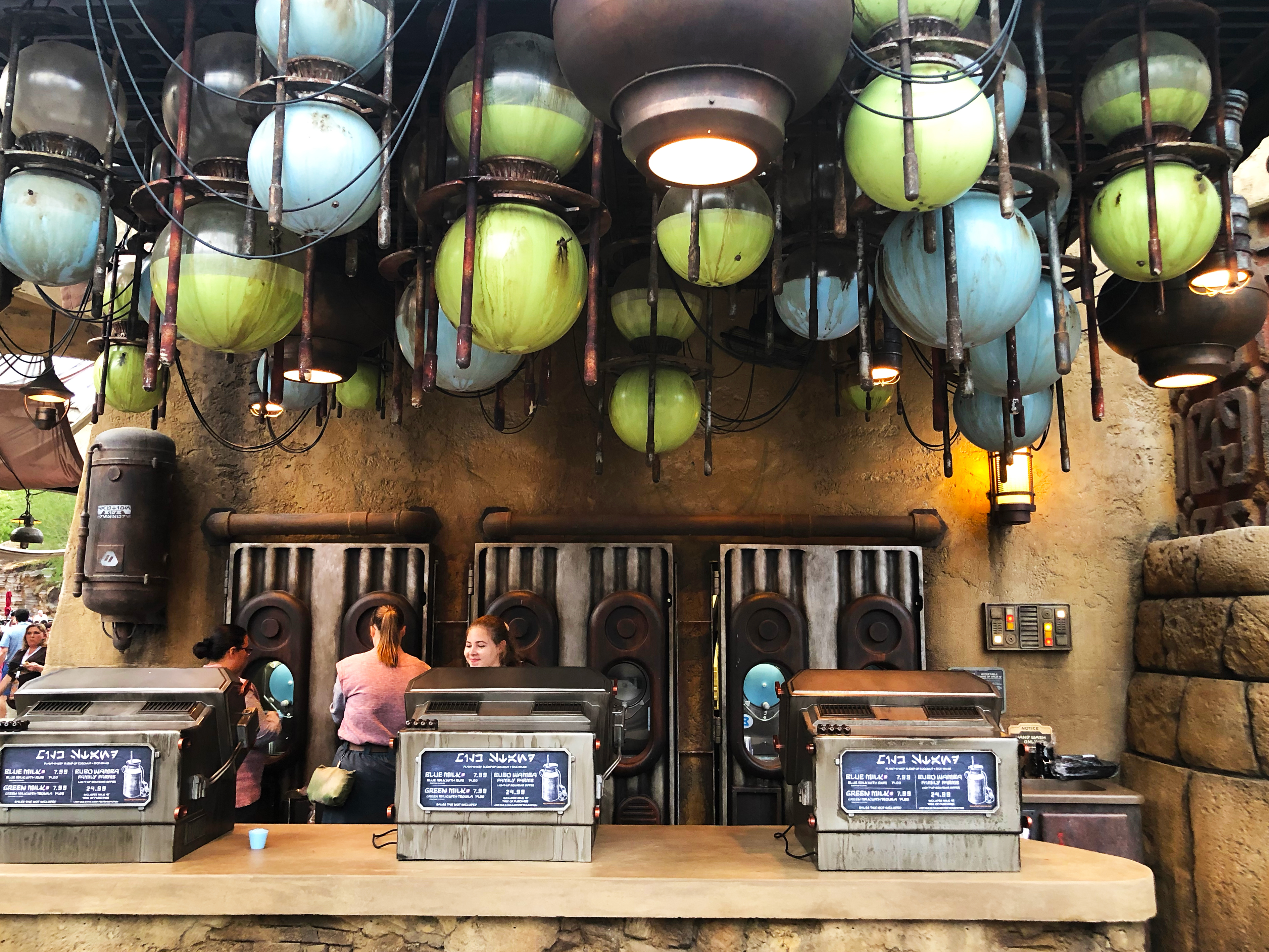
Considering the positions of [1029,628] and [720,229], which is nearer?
[720,229]

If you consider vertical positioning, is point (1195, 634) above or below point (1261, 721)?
above

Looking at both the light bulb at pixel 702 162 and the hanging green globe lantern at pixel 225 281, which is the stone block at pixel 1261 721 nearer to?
the light bulb at pixel 702 162

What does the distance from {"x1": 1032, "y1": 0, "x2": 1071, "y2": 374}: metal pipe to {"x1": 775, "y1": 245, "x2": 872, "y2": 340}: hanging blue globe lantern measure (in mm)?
590

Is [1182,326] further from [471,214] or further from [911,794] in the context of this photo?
[471,214]

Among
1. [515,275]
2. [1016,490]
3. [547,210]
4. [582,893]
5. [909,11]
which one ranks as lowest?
[582,893]

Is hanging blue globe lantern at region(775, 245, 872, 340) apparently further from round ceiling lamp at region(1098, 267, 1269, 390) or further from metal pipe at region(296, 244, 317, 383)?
metal pipe at region(296, 244, 317, 383)

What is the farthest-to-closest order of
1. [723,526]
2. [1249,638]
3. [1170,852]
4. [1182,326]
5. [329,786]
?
[723,526], [1170,852], [1249,638], [329,786], [1182,326]

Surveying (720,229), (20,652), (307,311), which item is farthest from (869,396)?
(20,652)

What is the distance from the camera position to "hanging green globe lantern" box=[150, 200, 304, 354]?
8.96 ft

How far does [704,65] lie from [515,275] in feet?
2.57

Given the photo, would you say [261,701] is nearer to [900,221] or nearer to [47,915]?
[47,915]

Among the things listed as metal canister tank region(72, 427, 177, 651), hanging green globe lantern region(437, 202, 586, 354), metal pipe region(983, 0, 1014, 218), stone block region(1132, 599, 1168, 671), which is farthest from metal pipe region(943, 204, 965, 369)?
metal canister tank region(72, 427, 177, 651)

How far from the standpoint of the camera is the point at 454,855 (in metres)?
2.61

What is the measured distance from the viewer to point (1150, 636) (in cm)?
479
